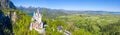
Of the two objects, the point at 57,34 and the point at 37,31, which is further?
the point at 57,34

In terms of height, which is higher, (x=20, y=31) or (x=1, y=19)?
(x=1, y=19)

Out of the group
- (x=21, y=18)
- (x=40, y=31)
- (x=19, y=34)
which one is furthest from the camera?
(x=21, y=18)

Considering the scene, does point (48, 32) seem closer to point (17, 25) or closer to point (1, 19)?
point (17, 25)

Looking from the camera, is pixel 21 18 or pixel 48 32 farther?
pixel 21 18

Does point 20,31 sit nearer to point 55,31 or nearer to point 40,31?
point 40,31

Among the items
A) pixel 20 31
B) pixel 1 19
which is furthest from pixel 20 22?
pixel 1 19

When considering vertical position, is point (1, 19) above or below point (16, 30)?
above

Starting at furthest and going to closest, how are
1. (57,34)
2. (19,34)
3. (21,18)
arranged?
(21,18)
(57,34)
(19,34)

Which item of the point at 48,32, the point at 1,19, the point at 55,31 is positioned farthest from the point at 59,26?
the point at 1,19

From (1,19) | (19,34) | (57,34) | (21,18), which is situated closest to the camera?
(1,19)
